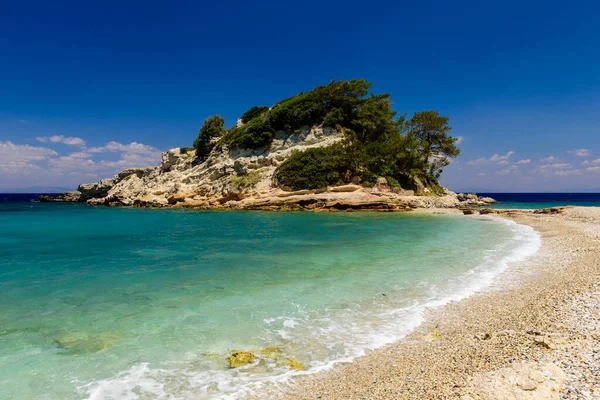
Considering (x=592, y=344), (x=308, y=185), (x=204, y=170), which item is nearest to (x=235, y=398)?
(x=592, y=344)

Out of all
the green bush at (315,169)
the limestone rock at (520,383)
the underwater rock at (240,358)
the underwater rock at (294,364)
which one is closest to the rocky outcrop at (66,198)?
the green bush at (315,169)

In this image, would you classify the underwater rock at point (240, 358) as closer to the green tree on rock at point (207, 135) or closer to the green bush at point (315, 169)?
the green bush at point (315, 169)

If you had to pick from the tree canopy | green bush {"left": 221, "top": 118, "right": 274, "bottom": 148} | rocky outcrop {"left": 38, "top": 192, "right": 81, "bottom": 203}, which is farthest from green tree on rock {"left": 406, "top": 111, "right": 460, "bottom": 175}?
rocky outcrop {"left": 38, "top": 192, "right": 81, "bottom": 203}

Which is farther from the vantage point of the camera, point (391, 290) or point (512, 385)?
point (391, 290)

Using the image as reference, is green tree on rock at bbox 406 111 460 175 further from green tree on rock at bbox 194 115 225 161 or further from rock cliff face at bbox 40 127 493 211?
green tree on rock at bbox 194 115 225 161

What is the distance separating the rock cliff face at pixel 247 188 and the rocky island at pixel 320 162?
144 millimetres

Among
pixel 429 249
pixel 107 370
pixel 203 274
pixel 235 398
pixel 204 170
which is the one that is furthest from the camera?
pixel 204 170

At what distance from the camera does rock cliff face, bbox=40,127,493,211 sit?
42188mm

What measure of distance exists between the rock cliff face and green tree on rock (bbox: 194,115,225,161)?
231cm

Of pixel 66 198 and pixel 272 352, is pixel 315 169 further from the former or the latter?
pixel 66 198

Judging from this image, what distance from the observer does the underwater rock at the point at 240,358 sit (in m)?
5.79

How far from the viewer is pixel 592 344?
5.05 metres

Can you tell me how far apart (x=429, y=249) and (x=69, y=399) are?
15.1 m

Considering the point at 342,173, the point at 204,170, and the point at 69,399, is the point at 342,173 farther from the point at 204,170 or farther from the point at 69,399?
the point at 69,399
